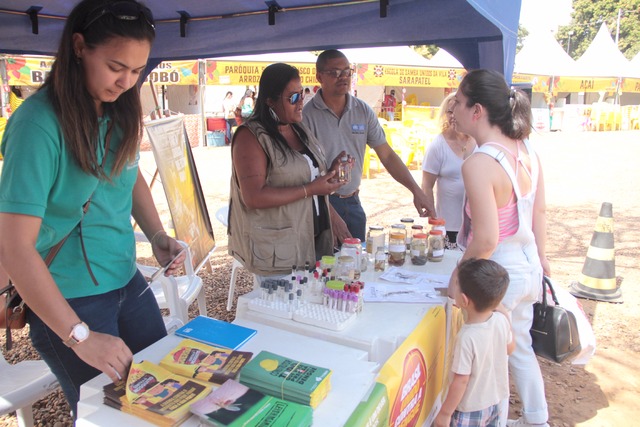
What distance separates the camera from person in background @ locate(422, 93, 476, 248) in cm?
348

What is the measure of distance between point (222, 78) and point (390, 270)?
10998 mm

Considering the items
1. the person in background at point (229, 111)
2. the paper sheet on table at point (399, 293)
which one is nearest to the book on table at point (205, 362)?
the paper sheet on table at point (399, 293)

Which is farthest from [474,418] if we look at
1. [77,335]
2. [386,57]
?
[386,57]

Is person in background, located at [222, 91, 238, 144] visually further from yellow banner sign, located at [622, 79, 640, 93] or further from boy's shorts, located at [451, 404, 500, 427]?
yellow banner sign, located at [622, 79, 640, 93]

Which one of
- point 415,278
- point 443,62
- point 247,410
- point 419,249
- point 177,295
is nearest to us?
point 247,410

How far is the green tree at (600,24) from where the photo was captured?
3969cm

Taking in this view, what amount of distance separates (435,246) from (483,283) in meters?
0.76

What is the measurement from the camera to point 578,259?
5309mm

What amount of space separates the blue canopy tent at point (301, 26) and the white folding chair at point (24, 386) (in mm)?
2324

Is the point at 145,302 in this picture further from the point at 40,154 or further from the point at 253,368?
the point at 40,154

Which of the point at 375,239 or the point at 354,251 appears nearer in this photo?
the point at 354,251

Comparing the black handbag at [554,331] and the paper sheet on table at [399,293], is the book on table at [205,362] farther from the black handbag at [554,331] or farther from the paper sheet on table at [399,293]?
the black handbag at [554,331]

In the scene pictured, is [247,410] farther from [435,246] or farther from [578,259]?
[578,259]

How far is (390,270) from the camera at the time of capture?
7.61 feet
